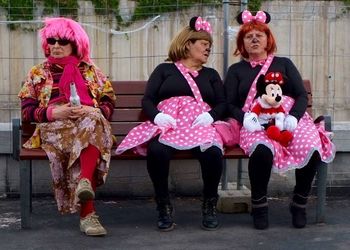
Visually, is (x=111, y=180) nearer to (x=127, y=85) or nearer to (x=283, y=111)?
(x=127, y=85)

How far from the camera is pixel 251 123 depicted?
4930mm

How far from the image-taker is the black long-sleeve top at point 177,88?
16.9ft

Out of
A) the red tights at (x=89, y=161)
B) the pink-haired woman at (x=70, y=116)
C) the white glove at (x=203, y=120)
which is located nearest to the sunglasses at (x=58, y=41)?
the pink-haired woman at (x=70, y=116)

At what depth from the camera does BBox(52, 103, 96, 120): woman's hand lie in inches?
190

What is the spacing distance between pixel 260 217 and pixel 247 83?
92cm

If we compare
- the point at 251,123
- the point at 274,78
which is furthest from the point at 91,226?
the point at 274,78

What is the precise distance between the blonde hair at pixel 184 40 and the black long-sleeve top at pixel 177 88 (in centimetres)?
9

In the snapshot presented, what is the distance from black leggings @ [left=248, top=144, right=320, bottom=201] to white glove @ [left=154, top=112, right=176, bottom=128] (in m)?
0.56

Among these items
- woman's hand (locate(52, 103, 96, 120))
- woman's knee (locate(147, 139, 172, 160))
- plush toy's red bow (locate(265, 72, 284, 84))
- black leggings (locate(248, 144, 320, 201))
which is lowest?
black leggings (locate(248, 144, 320, 201))

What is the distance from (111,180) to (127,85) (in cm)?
89

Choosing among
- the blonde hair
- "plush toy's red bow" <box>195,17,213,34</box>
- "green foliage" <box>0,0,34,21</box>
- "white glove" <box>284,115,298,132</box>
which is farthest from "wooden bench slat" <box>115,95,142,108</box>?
"green foliage" <box>0,0,34,21</box>

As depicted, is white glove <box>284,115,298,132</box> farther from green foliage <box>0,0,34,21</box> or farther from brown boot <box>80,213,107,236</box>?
green foliage <box>0,0,34,21</box>

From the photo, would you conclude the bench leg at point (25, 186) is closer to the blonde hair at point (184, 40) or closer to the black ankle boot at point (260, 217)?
the blonde hair at point (184, 40)

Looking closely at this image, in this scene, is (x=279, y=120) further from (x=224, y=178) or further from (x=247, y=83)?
(x=224, y=178)
